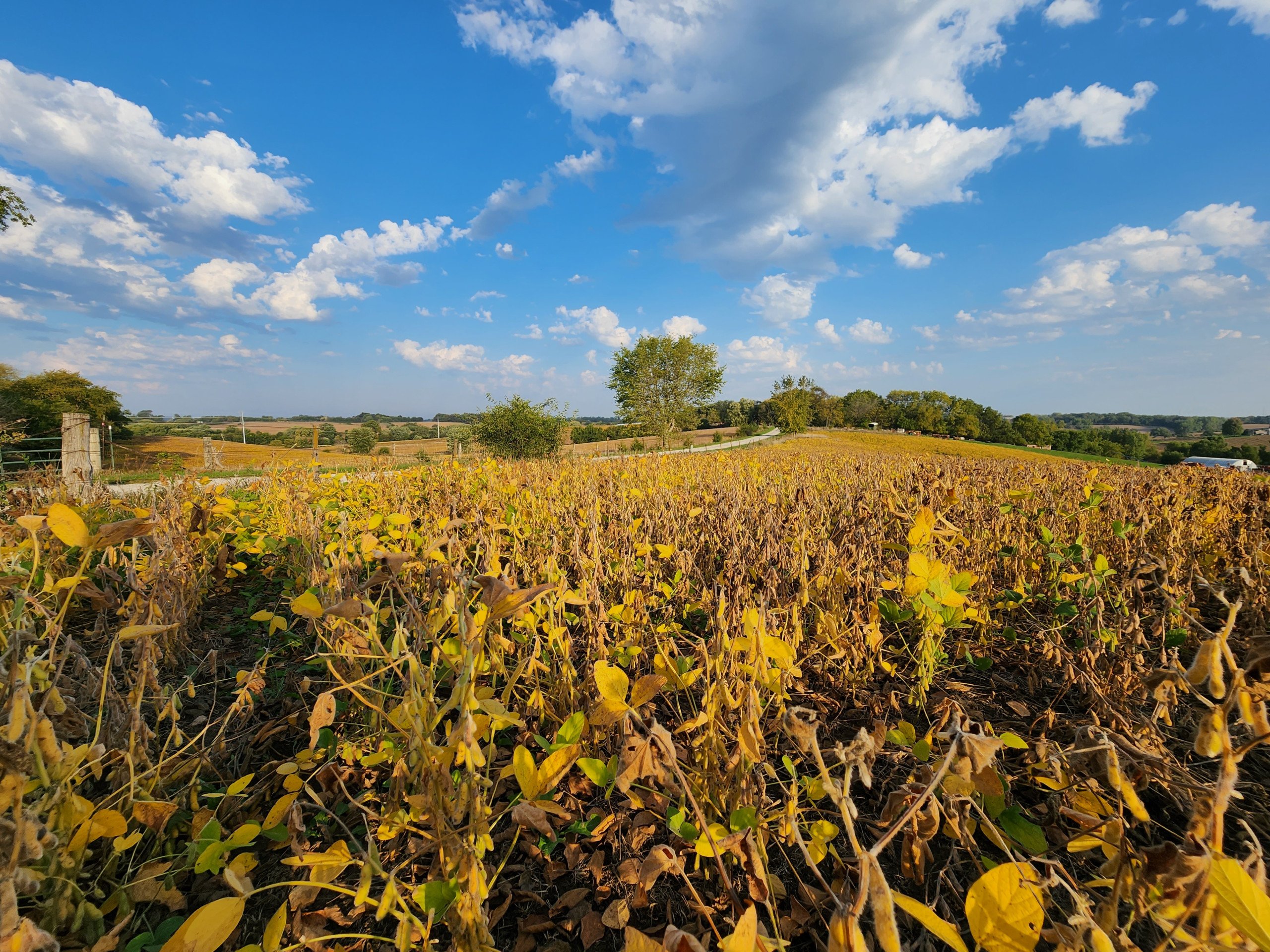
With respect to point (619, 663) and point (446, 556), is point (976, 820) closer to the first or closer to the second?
point (619, 663)

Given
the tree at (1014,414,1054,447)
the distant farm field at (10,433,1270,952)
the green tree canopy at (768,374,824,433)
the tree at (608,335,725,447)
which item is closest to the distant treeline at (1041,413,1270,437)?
the tree at (1014,414,1054,447)

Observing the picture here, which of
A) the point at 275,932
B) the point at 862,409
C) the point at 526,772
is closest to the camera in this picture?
the point at 275,932

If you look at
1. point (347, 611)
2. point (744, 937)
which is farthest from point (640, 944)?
point (347, 611)

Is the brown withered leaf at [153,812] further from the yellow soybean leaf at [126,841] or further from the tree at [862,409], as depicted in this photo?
the tree at [862,409]

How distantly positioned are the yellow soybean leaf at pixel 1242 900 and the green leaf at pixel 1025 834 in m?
0.58

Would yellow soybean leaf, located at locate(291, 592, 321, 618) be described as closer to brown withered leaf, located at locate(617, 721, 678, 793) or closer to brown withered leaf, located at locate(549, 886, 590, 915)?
brown withered leaf, located at locate(617, 721, 678, 793)

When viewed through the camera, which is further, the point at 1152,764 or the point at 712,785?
the point at 712,785

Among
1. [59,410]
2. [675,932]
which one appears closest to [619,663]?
[675,932]

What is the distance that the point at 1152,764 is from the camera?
2.60 ft

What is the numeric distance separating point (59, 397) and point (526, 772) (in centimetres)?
4546

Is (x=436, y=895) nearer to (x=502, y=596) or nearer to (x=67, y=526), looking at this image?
(x=502, y=596)

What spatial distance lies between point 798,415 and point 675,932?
180 feet

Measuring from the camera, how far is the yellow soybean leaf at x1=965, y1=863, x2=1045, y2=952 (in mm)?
719

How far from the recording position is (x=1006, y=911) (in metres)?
0.73
